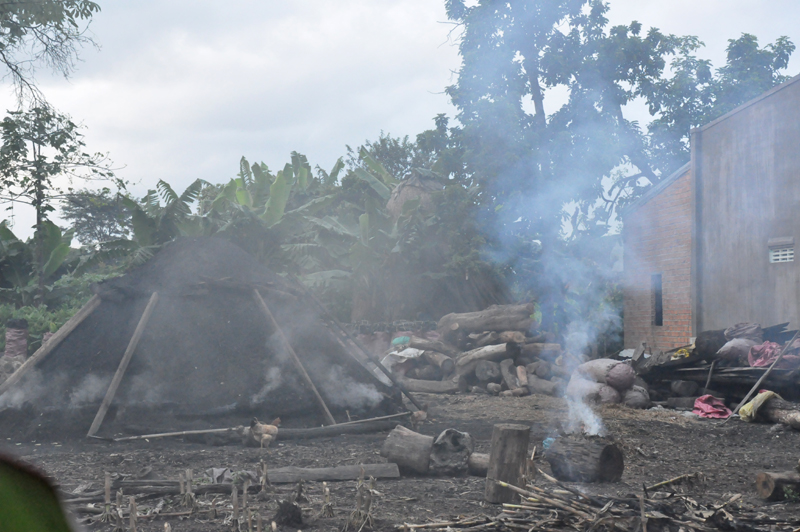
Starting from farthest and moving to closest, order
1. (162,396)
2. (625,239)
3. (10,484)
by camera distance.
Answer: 1. (625,239)
2. (162,396)
3. (10,484)

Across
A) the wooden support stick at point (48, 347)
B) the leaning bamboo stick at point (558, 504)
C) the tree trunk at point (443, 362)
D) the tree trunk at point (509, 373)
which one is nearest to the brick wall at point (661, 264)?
the tree trunk at point (509, 373)

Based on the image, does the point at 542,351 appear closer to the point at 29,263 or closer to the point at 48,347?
the point at 48,347

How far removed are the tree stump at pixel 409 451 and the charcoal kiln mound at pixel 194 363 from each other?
268 centimetres

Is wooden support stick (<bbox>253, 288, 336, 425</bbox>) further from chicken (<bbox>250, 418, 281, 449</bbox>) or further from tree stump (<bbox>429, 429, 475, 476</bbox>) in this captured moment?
tree stump (<bbox>429, 429, 475, 476</bbox>)

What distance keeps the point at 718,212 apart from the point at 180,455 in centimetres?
1193

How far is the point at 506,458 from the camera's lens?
5.32 m

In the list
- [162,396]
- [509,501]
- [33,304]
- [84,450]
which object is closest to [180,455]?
[84,450]

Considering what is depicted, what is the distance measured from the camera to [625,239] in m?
17.2

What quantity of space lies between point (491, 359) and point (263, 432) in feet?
22.8

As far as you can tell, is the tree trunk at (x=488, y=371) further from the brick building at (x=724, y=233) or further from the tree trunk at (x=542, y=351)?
the brick building at (x=724, y=233)

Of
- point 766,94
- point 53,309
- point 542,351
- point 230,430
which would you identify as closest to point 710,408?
point 542,351

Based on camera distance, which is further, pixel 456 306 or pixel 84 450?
pixel 456 306

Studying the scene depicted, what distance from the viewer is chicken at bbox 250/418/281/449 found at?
7723 mm

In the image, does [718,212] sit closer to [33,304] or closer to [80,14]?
[80,14]
